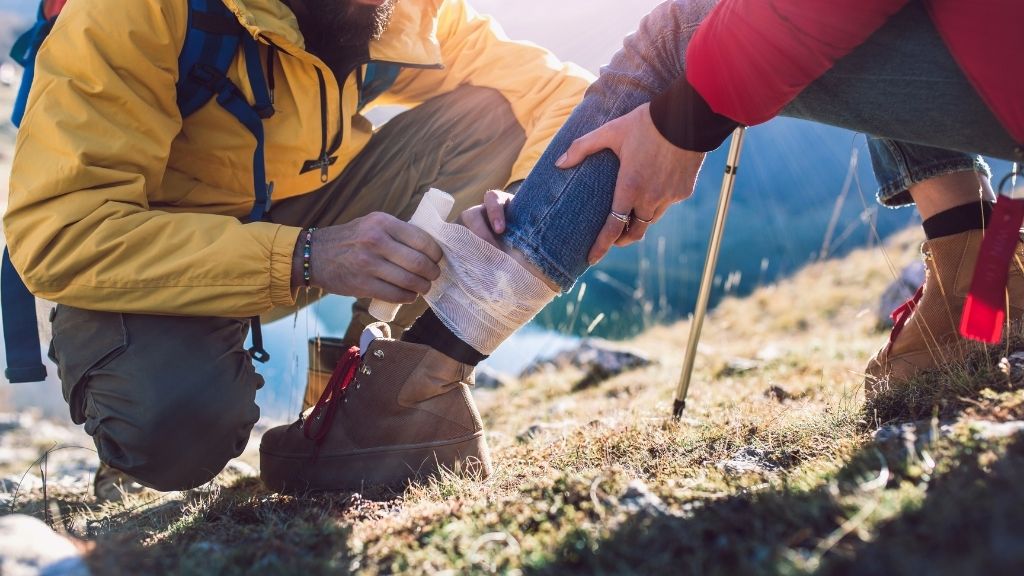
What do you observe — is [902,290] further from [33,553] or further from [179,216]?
[33,553]

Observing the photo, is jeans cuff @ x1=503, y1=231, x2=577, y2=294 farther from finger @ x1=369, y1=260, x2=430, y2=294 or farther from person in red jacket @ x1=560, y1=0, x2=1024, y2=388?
finger @ x1=369, y1=260, x2=430, y2=294

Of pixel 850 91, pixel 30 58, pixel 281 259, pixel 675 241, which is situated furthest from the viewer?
pixel 675 241

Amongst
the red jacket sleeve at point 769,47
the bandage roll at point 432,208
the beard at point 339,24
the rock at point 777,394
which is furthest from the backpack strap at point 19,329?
the rock at point 777,394

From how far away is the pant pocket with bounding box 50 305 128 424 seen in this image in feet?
8.51

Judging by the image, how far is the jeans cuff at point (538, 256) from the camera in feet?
6.93

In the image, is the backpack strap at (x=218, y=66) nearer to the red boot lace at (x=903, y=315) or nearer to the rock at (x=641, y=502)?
the rock at (x=641, y=502)

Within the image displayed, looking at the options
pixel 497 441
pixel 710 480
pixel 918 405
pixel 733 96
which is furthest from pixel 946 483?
pixel 497 441

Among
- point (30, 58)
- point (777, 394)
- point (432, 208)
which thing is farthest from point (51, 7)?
point (777, 394)

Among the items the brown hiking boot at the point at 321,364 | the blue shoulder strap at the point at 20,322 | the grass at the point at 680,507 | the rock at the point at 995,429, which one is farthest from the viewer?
the brown hiking boot at the point at 321,364

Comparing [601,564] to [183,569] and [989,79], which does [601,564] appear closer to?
[183,569]

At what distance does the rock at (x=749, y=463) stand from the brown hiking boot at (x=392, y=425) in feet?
2.71

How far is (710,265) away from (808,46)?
1418mm

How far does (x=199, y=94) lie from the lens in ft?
8.67

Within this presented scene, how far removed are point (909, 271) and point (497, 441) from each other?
15.9ft
